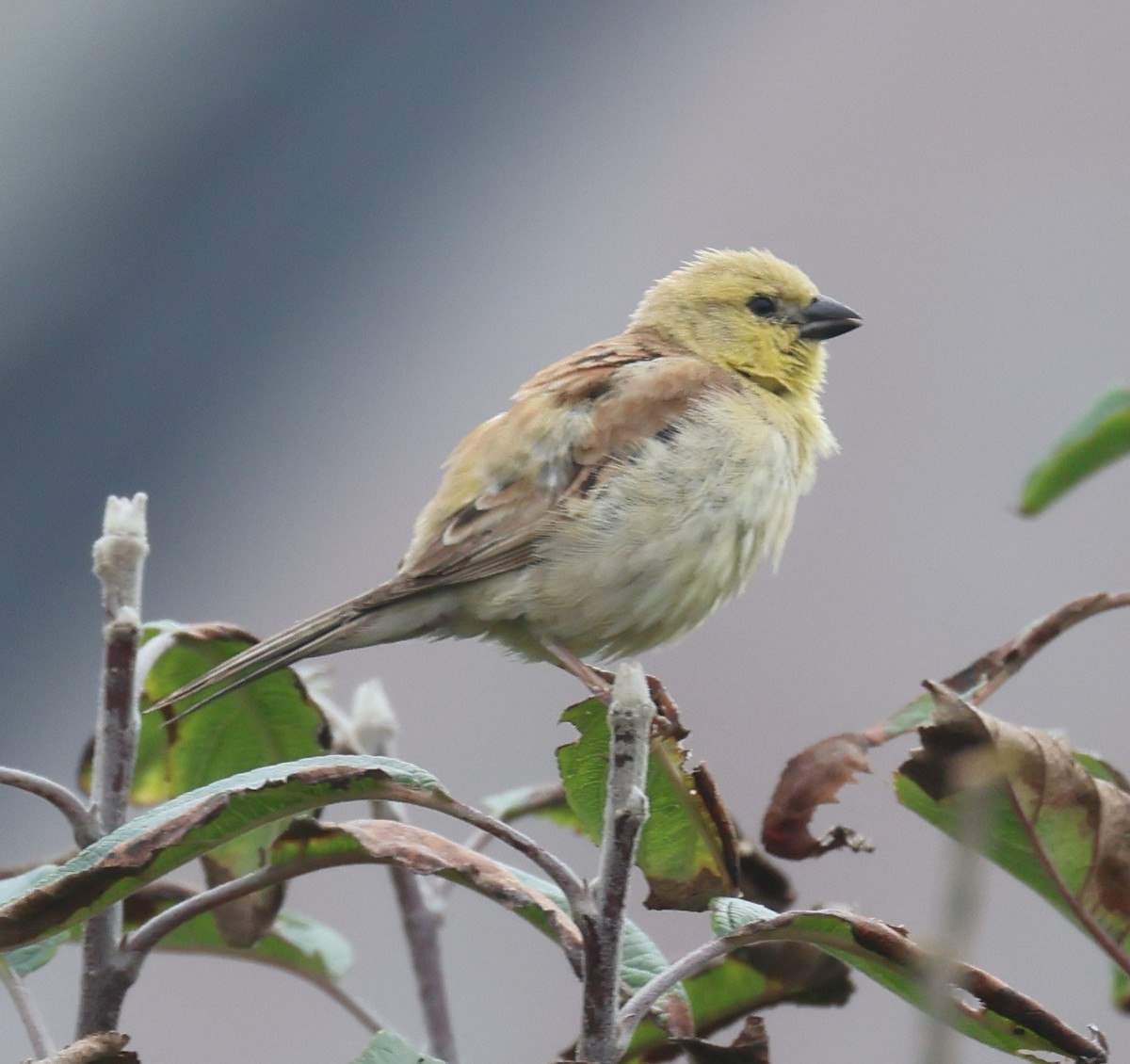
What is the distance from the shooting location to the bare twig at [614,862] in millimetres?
1133

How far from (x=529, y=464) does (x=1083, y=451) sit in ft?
3.70

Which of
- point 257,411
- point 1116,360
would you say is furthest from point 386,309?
point 1116,360

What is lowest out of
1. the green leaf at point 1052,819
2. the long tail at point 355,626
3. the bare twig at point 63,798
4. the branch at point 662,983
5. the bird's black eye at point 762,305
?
the branch at point 662,983

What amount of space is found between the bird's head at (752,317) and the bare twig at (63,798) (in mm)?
2166

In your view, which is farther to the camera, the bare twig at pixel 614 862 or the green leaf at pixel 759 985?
the green leaf at pixel 759 985

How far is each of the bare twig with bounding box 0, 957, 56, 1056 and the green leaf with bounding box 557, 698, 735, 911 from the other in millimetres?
497

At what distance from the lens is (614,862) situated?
1.16 metres

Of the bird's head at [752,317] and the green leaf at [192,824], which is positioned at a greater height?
the bird's head at [752,317]

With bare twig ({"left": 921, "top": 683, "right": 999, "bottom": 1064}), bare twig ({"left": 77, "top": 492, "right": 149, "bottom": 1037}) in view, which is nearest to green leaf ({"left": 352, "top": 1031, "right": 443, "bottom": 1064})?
bare twig ({"left": 77, "top": 492, "right": 149, "bottom": 1037})

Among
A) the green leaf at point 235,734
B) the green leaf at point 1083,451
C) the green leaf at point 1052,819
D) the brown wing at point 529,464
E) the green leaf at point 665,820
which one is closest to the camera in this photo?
the green leaf at point 1052,819

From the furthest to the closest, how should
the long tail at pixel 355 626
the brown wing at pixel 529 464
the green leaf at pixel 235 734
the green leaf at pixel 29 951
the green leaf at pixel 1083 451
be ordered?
the brown wing at pixel 529 464 < the long tail at pixel 355 626 < the green leaf at pixel 1083 451 < the green leaf at pixel 235 734 < the green leaf at pixel 29 951

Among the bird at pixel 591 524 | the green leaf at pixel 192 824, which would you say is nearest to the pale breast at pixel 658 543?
the bird at pixel 591 524

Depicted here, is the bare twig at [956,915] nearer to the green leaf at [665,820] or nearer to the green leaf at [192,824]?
the green leaf at [192,824]

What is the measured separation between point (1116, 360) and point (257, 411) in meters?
3.67
